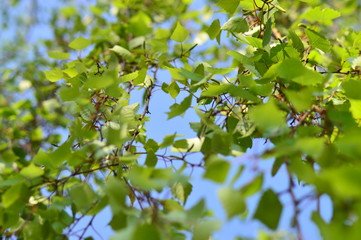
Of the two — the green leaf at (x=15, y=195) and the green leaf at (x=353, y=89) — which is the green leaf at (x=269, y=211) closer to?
the green leaf at (x=353, y=89)

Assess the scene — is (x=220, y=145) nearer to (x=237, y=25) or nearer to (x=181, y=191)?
(x=181, y=191)

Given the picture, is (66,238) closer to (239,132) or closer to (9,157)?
(239,132)

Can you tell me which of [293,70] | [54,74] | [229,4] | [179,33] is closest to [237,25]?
[229,4]

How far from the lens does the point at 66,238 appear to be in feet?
2.20

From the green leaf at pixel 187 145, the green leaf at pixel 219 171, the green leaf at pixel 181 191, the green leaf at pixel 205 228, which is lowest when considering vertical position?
the green leaf at pixel 205 228

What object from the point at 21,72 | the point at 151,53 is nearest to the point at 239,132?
the point at 151,53

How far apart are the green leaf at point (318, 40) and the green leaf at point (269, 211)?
19.7 inches

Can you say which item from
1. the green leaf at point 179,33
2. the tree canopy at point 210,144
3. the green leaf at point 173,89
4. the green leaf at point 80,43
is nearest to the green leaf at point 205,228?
the tree canopy at point 210,144

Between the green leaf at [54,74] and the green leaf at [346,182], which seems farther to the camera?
the green leaf at [54,74]

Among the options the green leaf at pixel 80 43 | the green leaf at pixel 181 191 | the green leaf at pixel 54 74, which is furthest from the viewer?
the green leaf at pixel 80 43

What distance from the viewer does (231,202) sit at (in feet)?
1.33

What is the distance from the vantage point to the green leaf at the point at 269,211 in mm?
438

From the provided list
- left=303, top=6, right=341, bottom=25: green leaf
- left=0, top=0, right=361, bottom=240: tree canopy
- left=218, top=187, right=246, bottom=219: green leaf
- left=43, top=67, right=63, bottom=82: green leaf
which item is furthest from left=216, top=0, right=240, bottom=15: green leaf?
left=218, top=187, right=246, bottom=219: green leaf

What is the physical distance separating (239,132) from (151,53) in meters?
0.56
